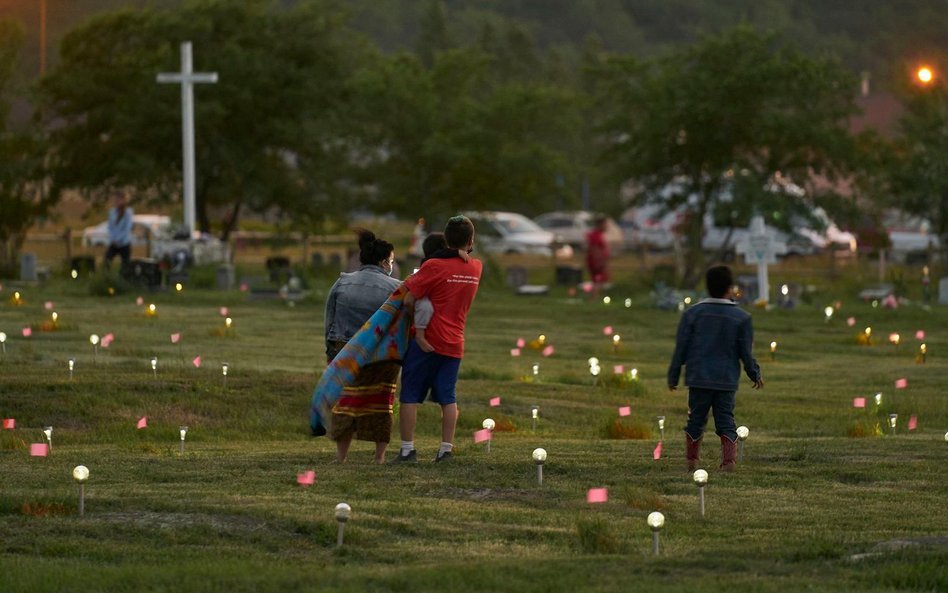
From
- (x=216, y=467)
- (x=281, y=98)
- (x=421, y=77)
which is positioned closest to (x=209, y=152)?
(x=281, y=98)

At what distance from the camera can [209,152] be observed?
44156 mm

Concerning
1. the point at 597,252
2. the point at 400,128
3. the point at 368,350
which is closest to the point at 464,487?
the point at 368,350

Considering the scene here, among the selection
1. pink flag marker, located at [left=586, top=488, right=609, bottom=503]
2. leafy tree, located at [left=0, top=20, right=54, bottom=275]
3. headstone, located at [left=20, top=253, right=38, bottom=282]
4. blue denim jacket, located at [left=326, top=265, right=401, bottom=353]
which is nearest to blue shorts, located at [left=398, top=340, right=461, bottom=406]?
blue denim jacket, located at [left=326, top=265, right=401, bottom=353]

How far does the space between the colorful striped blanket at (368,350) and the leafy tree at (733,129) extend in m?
25.3

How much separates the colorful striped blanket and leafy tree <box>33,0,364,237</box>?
30284 millimetres

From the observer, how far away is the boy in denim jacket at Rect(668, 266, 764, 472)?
42.8 ft

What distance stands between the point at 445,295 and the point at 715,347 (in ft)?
6.11

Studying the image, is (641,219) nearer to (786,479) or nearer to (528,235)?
(528,235)

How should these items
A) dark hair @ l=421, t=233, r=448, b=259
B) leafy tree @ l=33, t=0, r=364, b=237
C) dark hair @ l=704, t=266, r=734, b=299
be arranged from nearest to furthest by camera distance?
dark hair @ l=704, t=266, r=734, b=299
dark hair @ l=421, t=233, r=448, b=259
leafy tree @ l=33, t=0, r=364, b=237

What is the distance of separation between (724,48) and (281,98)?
429 inches

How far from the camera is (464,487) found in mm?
11977

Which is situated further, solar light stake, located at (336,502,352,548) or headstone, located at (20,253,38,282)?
headstone, located at (20,253,38,282)

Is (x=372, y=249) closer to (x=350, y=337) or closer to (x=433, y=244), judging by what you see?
(x=433, y=244)

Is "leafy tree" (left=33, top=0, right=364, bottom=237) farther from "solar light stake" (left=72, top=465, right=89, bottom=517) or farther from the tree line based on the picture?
"solar light stake" (left=72, top=465, right=89, bottom=517)
